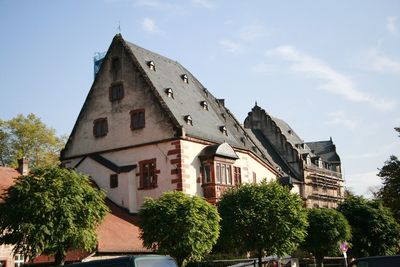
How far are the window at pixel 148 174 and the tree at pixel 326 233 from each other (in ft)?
39.6

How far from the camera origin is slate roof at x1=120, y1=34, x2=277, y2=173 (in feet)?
118

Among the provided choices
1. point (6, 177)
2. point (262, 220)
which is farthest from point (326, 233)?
point (6, 177)

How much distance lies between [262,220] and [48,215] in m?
12.2

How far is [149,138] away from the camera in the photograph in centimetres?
3544

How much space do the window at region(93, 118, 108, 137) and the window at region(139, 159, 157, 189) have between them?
435cm

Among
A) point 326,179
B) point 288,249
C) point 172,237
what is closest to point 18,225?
point 172,237

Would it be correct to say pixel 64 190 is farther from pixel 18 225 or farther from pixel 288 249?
pixel 288 249

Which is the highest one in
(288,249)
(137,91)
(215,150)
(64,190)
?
(137,91)

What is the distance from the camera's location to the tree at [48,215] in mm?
21922

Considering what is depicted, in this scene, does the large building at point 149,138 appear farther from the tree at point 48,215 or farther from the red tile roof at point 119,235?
the tree at point 48,215

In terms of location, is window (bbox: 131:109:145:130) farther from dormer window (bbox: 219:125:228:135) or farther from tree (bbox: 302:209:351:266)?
tree (bbox: 302:209:351:266)

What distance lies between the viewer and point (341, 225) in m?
38.3

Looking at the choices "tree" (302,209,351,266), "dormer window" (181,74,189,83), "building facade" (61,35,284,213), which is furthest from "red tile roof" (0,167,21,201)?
"tree" (302,209,351,266)

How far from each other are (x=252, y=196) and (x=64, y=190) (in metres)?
11.4
